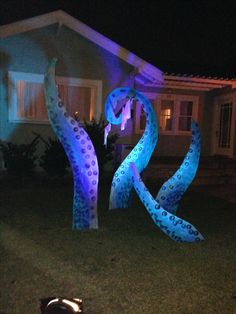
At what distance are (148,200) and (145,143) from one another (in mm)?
1607

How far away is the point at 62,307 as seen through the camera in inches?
105

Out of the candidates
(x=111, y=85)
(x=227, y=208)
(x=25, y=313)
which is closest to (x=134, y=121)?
(x=111, y=85)

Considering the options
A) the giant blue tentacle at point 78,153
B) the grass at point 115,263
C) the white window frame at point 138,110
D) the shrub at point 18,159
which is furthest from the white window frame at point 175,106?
the giant blue tentacle at point 78,153

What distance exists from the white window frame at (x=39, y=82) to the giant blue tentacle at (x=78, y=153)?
5.70 m

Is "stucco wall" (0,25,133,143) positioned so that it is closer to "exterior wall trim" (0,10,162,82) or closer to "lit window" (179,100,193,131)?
"exterior wall trim" (0,10,162,82)

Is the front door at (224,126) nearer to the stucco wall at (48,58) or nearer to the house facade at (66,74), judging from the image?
the house facade at (66,74)

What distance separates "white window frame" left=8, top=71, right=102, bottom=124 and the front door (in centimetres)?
495

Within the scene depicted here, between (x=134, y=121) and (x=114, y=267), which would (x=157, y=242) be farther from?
(x=134, y=121)

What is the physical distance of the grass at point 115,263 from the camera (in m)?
3.68

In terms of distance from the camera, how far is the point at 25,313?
3373 mm

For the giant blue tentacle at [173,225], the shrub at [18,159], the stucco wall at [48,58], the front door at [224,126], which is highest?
the stucco wall at [48,58]

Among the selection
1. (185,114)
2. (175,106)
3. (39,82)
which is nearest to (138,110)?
(175,106)

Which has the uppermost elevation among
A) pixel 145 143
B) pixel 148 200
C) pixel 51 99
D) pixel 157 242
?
pixel 51 99

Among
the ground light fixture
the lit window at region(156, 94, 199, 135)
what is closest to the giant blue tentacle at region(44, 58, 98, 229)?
the ground light fixture
